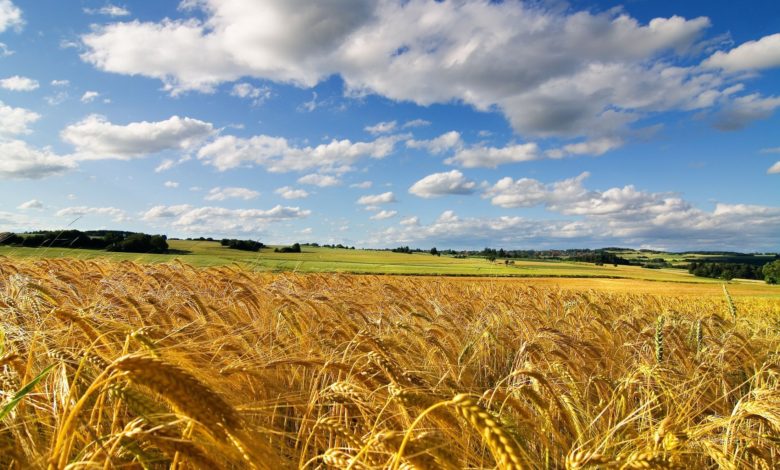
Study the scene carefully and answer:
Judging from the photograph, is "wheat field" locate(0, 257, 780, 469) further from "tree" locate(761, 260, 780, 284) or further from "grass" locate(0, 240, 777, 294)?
"tree" locate(761, 260, 780, 284)

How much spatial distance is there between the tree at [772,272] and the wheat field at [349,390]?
5294 centimetres

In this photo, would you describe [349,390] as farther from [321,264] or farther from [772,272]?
[772,272]

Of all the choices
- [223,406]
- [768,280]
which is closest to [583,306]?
[223,406]

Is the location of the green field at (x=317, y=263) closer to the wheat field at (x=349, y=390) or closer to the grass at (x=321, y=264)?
the grass at (x=321, y=264)

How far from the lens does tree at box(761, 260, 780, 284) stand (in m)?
46.9

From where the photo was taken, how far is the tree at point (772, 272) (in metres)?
46.9

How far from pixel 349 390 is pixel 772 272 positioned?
60.9 meters

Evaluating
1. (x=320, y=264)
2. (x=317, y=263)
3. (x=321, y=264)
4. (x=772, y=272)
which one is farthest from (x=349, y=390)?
(x=772, y=272)

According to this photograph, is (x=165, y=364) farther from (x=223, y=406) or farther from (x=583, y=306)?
(x=583, y=306)

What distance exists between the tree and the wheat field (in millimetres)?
52945

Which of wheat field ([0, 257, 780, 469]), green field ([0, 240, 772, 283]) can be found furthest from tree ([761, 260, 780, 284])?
wheat field ([0, 257, 780, 469])

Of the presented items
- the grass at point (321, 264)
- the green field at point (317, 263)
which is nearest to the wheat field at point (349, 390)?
the grass at point (321, 264)

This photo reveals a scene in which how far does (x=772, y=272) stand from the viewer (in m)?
47.6

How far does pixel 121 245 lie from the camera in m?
38.6
